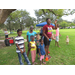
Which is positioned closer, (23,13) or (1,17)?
(1,17)

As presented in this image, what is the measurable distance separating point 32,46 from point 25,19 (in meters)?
26.7

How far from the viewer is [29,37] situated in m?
3.25

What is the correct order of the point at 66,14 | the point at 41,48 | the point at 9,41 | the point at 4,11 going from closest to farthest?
the point at 41,48 < the point at 4,11 < the point at 9,41 < the point at 66,14

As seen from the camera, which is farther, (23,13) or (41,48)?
(23,13)

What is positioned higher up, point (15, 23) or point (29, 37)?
point (15, 23)

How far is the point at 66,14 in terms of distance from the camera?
10203mm

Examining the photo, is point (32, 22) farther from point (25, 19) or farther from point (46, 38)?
point (46, 38)

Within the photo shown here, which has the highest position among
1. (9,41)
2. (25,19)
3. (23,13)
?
(23,13)

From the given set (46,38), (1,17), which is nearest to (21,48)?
(46,38)

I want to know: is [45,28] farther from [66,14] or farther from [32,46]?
[66,14]

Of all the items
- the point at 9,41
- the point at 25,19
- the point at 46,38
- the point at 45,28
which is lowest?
the point at 9,41

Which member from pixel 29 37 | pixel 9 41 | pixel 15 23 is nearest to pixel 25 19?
pixel 15 23

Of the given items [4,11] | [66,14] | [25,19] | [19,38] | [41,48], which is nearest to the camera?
[19,38]

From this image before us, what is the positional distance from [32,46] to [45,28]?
1.10 meters
